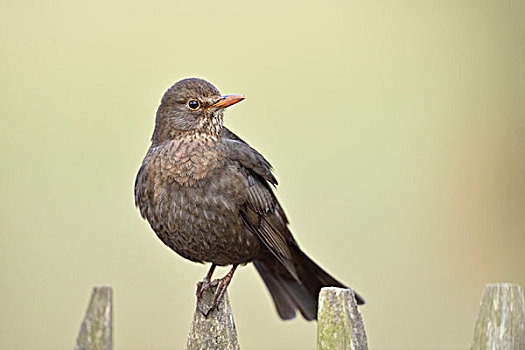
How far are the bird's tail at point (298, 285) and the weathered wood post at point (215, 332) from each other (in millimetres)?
897

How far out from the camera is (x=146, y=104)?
5.33m

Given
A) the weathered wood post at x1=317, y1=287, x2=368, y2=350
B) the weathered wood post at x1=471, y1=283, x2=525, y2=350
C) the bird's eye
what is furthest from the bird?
the weathered wood post at x1=471, y1=283, x2=525, y2=350

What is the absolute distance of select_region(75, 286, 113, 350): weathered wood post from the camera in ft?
6.91

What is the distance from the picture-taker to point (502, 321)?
7.06 feet

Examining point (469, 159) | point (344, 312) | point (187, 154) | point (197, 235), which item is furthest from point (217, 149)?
point (469, 159)

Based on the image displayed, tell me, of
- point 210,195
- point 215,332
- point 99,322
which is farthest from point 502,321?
point 210,195

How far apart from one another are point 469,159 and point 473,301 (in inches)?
40.6

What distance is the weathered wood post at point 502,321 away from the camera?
215cm

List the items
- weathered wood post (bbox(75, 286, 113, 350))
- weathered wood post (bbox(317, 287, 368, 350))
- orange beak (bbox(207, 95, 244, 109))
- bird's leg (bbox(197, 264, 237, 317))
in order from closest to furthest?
weathered wood post (bbox(75, 286, 113, 350))
weathered wood post (bbox(317, 287, 368, 350))
bird's leg (bbox(197, 264, 237, 317))
orange beak (bbox(207, 95, 244, 109))

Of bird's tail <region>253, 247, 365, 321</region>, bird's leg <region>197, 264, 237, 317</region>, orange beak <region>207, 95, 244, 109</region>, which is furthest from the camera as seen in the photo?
bird's tail <region>253, 247, 365, 321</region>

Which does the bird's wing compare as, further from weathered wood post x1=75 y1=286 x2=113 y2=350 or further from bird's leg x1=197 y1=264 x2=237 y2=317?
weathered wood post x1=75 y1=286 x2=113 y2=350

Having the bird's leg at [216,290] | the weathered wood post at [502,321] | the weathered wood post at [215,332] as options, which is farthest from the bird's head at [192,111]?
the weathered wood post at [502,321]

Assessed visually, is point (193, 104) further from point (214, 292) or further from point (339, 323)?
point (339, 323)

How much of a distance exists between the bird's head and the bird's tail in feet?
2.30
